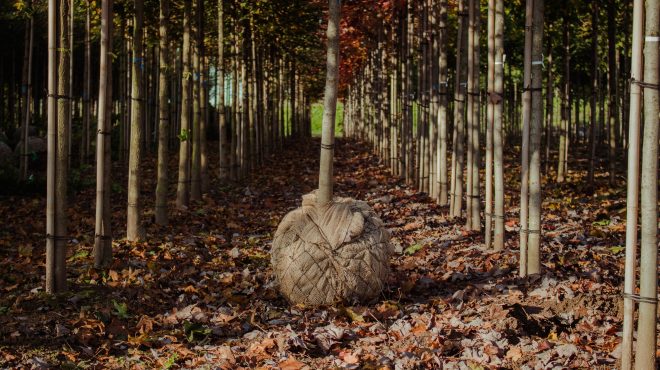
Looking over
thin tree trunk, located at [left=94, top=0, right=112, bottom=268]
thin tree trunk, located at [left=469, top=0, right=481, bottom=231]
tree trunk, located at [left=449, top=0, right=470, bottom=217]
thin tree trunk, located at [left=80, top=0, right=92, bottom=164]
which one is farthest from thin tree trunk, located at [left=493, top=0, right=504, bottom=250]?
thin tree trunk, located at [left=80, top=0, right=92, bottom=164]

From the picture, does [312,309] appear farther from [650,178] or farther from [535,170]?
[650,178]

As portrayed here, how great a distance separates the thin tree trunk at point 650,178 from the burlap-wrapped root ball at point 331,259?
2.78m

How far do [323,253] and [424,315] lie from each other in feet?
3.48

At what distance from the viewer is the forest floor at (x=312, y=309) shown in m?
5.32

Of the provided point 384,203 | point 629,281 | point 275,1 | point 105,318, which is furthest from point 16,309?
point 275,1

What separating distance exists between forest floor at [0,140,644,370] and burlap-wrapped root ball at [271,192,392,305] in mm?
208

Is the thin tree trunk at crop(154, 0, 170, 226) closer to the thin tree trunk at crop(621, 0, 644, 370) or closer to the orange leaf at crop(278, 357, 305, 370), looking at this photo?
the orange leaf at crop(278, 357, 305, 370)

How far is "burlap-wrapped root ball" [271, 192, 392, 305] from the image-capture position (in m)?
6.68

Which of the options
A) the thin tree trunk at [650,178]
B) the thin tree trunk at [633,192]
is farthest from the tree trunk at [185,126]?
the thin tree trunk at [650,178]

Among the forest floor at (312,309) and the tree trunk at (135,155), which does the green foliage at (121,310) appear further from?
the tree trunk at (135,155)

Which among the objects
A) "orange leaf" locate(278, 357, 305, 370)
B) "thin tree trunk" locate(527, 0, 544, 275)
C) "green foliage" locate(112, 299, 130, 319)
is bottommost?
"orange leaf" locate(278, 357, 305, 370)

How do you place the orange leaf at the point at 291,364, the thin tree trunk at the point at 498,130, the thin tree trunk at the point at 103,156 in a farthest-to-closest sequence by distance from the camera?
the thin tree trunk at the point at 103,156 < the thin tree trunk at the point at 498,130 < the orange leaf at the point at 291,364

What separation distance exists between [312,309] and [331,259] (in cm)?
47

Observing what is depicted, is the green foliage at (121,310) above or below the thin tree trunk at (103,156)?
below
